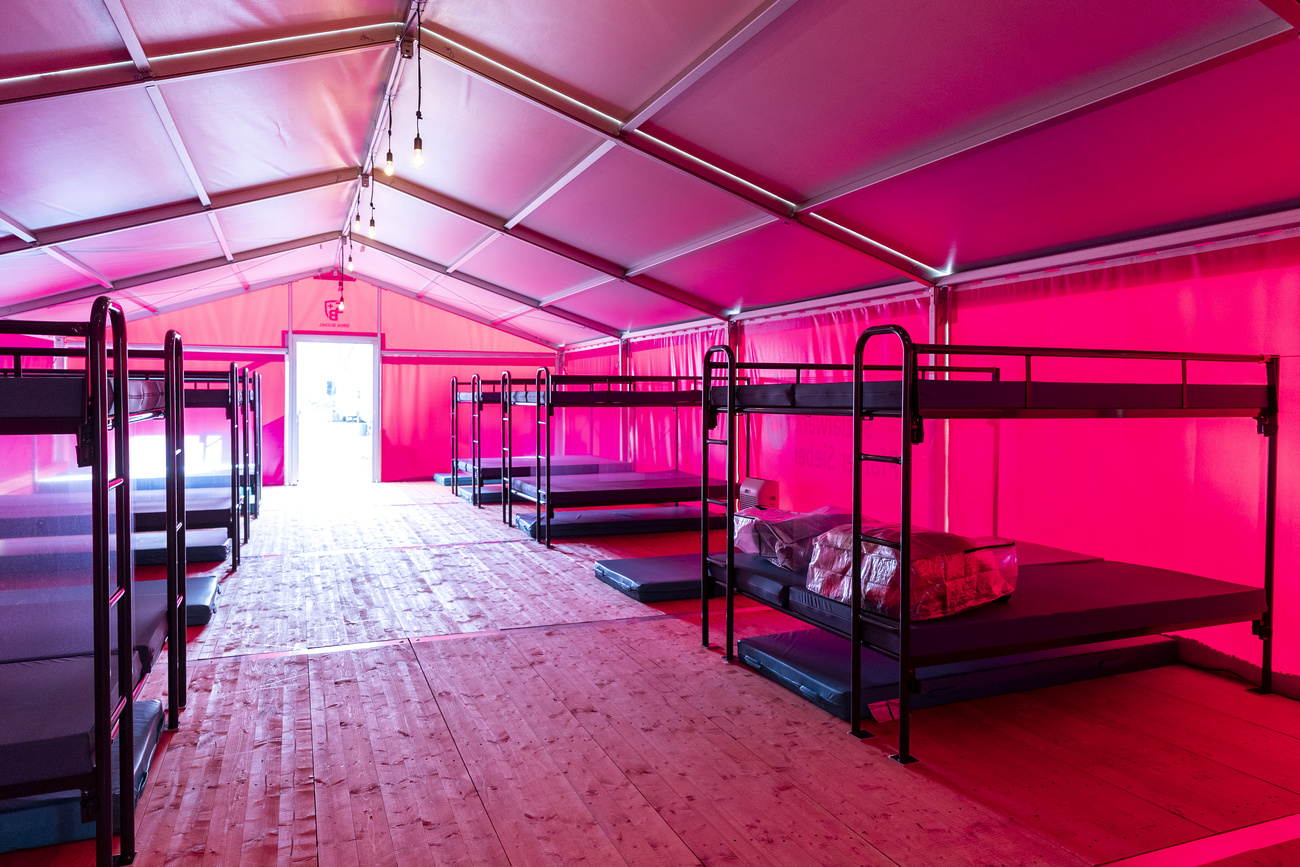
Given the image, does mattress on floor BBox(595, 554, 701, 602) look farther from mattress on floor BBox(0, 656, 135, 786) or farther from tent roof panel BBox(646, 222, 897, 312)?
mattress on floor BBox(0, 656, 135, 786)

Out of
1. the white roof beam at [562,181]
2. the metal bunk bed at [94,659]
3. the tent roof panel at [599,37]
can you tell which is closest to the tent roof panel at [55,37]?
the tent roof panel at [599,37]

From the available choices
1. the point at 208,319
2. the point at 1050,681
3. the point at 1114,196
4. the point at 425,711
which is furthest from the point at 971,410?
the point at 208,319

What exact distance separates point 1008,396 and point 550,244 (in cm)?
580

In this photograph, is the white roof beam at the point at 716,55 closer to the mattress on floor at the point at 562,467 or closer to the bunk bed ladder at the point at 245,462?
the bunk bed ladder at the point at 245,462

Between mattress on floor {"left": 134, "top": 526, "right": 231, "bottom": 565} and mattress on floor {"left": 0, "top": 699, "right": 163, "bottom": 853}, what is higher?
mattress on floor {"left": 134, "top": 526, "right": 231, "bottom": 565}

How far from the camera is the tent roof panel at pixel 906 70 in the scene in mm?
3162

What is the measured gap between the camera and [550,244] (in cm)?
817

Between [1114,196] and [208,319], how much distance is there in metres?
11.6

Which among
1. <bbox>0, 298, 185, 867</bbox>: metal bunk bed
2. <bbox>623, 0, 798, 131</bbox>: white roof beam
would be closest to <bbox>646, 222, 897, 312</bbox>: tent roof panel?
<bbox>623, 0, 798, 131</bbox>: white roof beam

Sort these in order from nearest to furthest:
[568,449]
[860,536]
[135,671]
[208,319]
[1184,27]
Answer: [135,671], [1184,27], [860,536], [208,319], [568,449]

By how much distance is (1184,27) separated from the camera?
3076 millimetres

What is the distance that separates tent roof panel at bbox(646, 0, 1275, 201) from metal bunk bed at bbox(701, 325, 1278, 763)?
50.3 inches

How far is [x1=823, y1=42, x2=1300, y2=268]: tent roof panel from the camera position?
332cm

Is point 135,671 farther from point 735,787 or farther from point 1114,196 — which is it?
point 1114,196
